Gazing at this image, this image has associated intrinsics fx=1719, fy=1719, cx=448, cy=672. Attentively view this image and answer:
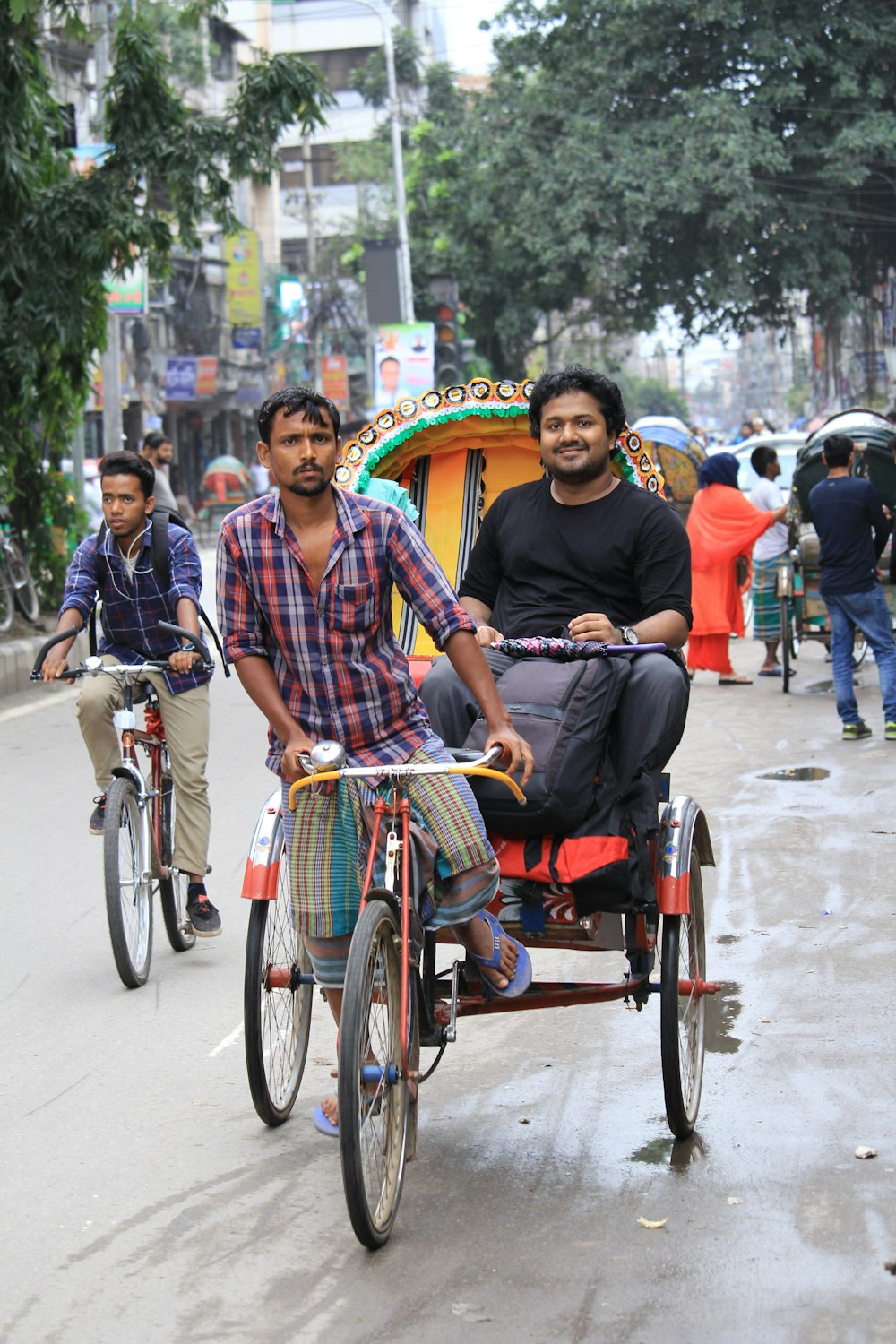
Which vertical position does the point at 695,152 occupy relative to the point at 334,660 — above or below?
above

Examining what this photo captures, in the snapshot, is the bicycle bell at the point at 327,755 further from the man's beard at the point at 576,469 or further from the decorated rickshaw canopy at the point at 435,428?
the decorated rickshaw canopy at the point at 435,428

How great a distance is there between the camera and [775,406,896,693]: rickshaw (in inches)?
523

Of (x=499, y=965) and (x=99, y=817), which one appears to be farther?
(x=99, y=817)

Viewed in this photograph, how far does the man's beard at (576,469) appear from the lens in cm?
467

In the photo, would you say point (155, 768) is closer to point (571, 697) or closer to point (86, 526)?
point (571, 697)

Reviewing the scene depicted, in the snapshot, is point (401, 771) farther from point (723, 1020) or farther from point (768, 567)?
point (768, 567)

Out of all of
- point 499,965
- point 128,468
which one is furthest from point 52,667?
point 499,965

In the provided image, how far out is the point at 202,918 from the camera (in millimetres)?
6609

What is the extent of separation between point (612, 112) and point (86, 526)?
773 inches

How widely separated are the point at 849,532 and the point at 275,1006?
23.6ft

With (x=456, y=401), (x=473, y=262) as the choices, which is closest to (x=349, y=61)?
(x=473, y=262)

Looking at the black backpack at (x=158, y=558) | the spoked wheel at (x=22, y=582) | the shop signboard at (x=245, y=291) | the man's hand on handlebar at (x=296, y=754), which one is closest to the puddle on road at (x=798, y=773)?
the black backpack at (x=158, y=558)

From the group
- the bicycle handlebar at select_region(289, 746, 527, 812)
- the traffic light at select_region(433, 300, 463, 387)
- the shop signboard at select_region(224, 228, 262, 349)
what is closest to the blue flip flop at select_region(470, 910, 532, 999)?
the bicycle handlebar at select_region(289, 746, 527, 812)

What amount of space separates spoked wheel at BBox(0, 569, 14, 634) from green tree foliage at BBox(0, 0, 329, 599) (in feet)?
2.94
